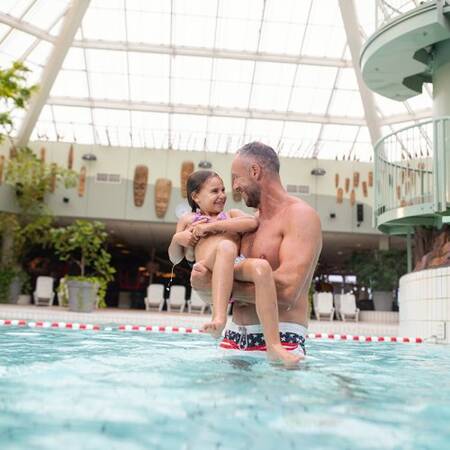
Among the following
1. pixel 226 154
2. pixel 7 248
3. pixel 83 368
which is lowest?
pixel 83 368

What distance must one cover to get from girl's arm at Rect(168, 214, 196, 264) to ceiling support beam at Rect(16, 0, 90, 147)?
11.5m

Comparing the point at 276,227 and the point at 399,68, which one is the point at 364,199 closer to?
the point at 399,68

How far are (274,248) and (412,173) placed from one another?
7.22 meters

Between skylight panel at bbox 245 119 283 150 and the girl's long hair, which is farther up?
skylight panel at bbox 245 119 283 150

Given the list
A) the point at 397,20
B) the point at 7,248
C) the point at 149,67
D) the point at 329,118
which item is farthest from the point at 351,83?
→ the point at 7,248

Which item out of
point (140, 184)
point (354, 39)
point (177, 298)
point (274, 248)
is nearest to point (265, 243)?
point (274, 248)

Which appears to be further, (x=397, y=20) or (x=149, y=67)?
(x=149, y=67)

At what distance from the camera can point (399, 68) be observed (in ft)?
31.3

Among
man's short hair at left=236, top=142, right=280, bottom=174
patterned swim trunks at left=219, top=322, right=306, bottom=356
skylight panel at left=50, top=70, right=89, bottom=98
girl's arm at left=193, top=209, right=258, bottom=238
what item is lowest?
patterned swim trunks at left=219, top=322, right=306, bottom=356

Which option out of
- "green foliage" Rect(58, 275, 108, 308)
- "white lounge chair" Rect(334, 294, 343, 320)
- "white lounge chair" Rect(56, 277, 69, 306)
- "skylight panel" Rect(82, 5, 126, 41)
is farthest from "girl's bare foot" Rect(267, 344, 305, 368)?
"skylight panel" Rect(82, 5, 126, 41)

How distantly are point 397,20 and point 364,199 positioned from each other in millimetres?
10415

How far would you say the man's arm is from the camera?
2.72m

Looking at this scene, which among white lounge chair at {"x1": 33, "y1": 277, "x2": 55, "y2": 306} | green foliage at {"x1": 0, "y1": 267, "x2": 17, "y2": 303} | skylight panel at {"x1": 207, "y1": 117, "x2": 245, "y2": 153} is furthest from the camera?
skylight panel at {"x1": 207, "y1": 117, "x2": 245, "y2": 153}

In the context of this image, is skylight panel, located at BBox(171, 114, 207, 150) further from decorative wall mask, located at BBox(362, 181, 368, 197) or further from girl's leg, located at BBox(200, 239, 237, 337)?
girl's leg, located at BBox(200, 239, 237, 337)
